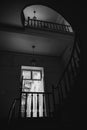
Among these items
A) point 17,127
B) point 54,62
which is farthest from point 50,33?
point 17,127

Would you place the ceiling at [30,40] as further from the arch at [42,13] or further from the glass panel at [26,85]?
the glass panel at [26,85]

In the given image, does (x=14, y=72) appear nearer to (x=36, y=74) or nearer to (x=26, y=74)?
(x=26, y=74)

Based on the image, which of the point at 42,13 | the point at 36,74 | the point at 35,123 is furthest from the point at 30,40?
the point at 35,123

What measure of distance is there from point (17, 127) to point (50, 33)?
4522 mm

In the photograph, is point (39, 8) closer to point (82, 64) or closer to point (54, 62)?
point (54, 62)

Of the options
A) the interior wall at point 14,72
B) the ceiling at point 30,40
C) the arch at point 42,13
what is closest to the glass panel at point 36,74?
the interior wall at point 14,72

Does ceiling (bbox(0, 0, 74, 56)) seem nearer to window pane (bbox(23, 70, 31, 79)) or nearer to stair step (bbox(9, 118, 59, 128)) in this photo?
window pane (bbox(23, 70, 31, 79))

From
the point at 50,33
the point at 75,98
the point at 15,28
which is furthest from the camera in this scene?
the point at 50,33

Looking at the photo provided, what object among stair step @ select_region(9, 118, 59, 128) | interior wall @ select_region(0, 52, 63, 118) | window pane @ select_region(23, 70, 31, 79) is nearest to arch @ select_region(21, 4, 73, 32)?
interior wall @ select_region(0, 52, 63, 118)

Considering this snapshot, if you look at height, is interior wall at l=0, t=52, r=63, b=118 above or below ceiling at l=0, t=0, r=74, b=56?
below

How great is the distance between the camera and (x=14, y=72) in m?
7.01

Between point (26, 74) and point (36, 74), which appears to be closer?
point (26, 74)

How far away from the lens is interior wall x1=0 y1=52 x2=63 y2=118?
20.5ft

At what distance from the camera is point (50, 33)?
6.32 m
